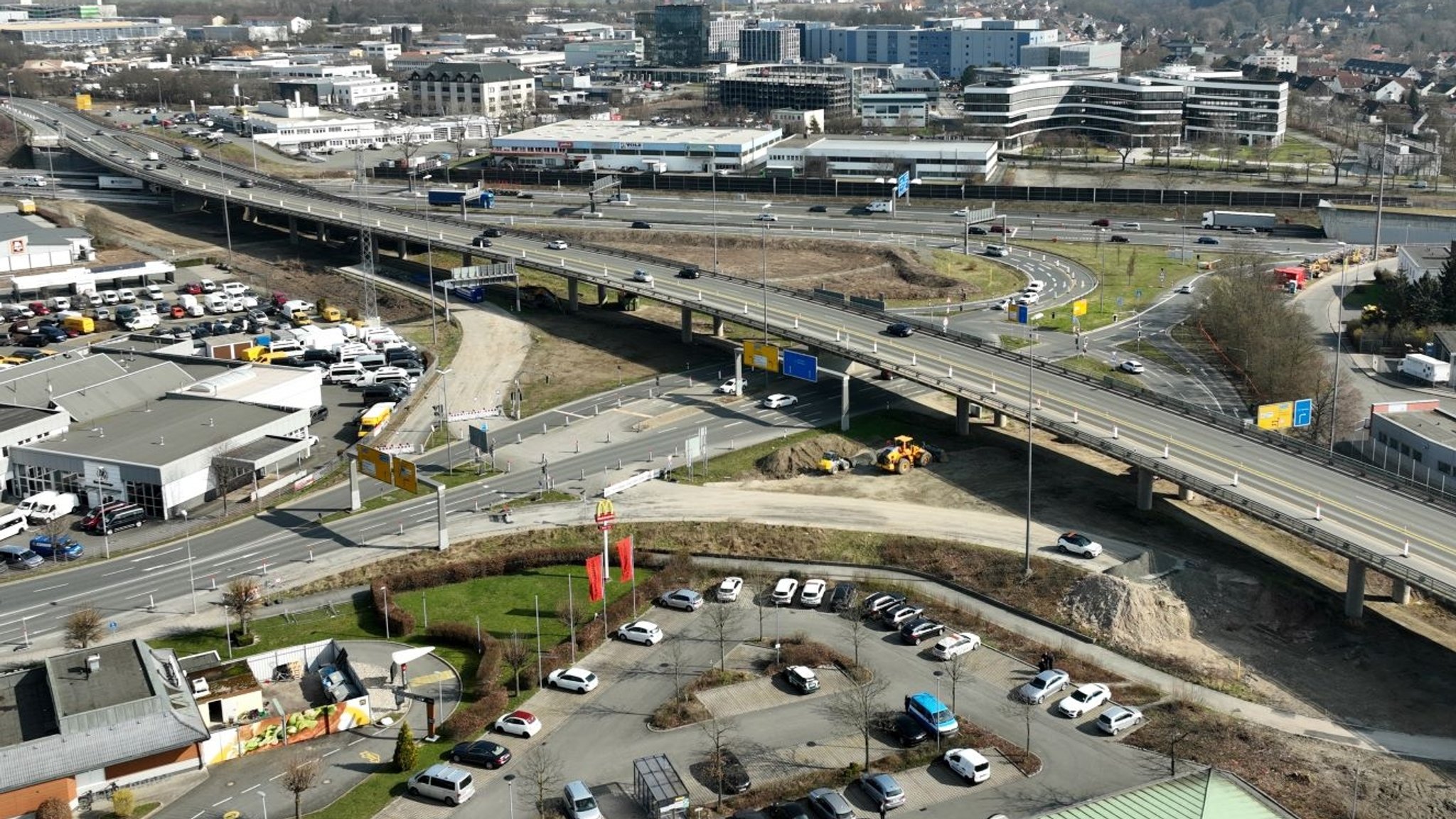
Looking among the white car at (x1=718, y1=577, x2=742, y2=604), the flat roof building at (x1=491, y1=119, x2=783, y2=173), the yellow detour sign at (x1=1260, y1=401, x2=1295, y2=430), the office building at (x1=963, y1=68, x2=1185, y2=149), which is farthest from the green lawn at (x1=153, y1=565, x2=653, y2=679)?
the office building at (x1=963, y1=68, x2=1185, y2=149)

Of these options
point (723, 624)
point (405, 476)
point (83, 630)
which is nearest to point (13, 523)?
point (83, 630)

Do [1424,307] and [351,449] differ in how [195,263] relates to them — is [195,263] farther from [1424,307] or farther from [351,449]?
[1424,307]

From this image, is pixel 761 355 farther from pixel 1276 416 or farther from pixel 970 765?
pixel 970 765

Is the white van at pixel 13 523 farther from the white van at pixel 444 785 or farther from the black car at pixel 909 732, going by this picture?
the black car at pixel 909 732

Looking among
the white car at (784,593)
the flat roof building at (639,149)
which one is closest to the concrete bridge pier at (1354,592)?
the white car at (784,593)

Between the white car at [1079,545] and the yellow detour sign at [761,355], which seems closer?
the white car at [1079,545]

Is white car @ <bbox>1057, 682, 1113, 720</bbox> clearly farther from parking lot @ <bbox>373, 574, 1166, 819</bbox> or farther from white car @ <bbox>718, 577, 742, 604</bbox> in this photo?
white car @ <bbox>718, 577, 742, 604</bbox>

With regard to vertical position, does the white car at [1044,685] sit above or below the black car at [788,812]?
above
